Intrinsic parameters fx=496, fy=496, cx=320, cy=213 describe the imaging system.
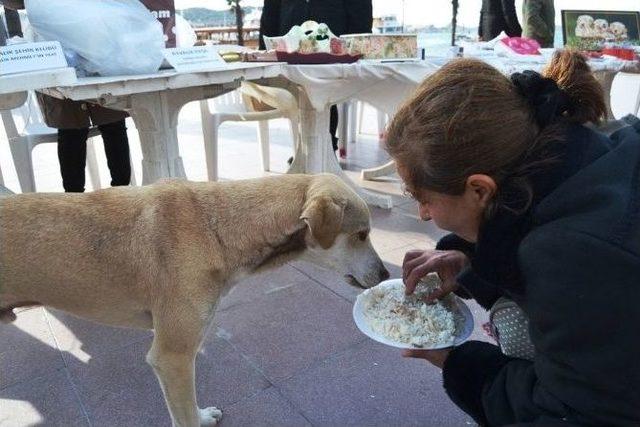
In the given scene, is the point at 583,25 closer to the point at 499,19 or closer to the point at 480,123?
the point at 499,19

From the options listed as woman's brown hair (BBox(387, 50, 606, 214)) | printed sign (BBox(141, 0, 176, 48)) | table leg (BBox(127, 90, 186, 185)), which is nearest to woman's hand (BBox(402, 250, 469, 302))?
woman's brown hair (BBox(387, 50, 606, 214))

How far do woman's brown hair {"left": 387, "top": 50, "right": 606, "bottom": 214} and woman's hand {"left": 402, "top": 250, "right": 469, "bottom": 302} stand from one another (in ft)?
2.14

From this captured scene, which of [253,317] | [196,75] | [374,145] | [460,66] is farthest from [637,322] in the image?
[374,145]

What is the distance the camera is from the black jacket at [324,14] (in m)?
5.07

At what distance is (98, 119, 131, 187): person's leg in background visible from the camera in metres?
3.78

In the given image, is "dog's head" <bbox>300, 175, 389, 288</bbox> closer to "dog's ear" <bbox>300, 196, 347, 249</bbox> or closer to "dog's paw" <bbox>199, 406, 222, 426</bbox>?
"dog's ear" <bbox>300, 196, 347, 249</bbox>

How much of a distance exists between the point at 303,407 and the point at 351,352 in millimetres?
441

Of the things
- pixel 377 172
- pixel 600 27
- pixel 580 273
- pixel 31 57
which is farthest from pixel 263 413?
pixel 600 27

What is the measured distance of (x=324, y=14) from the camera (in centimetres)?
508

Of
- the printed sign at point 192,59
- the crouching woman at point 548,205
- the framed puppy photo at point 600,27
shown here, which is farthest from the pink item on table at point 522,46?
the crouching woman at point 548,205

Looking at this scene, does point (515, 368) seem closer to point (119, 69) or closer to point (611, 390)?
point (611, 390)

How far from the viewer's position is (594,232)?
3.37 feet

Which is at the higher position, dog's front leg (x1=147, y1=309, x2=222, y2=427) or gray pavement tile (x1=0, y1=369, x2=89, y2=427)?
dog's front leg (x1=147, y1=309, x2=222, y2=427)

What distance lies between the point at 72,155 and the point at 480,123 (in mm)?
3328
